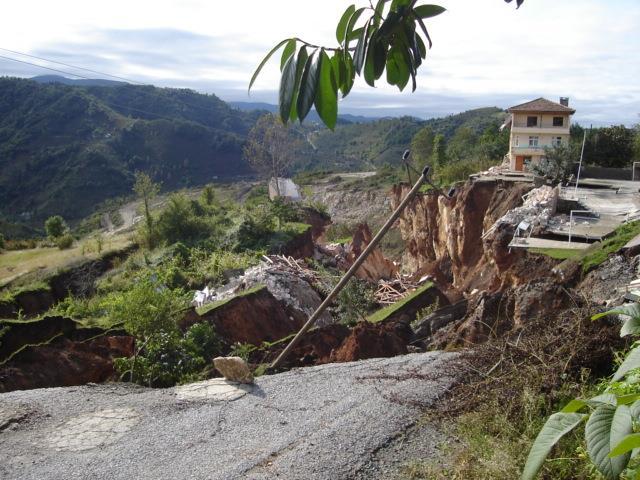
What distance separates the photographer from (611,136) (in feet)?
82.4

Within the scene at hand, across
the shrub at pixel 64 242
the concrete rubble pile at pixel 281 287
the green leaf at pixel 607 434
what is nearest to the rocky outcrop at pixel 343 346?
the concrete rubble pile at pixel 281 287

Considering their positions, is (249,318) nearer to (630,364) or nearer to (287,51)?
(630,364)

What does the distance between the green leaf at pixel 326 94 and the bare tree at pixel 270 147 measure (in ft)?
108

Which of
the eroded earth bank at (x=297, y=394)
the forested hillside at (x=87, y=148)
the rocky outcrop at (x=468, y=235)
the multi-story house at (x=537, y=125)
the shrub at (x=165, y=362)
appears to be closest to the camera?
the eroded earth bank at (x=297, y=394)

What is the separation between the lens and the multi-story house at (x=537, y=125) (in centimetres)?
2616

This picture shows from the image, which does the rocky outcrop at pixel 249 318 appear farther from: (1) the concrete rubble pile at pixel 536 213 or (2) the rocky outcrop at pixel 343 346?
(1) the concrete rubble pile at pixel 536 213

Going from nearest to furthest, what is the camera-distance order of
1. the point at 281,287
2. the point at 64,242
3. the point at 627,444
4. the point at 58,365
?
the point at 627,444 → the point at 58,365 → the point at 281,287 → the point at 64,242

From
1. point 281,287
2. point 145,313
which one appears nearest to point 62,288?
point 281,287

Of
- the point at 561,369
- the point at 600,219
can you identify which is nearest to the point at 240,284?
the point at 600,219

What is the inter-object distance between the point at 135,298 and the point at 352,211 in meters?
41.0

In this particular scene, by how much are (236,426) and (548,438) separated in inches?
166

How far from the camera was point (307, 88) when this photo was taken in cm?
118

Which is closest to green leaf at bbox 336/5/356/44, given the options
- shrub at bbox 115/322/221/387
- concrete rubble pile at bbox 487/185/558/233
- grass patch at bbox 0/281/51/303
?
shrub at bbox 115/322/221/387

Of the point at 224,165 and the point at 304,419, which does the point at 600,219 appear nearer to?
the point at 304,419
